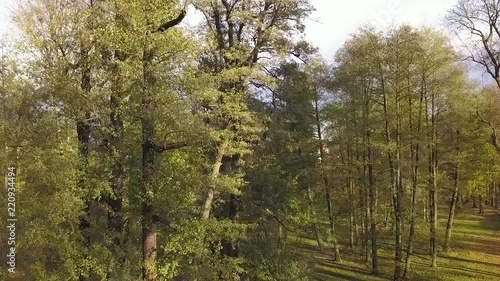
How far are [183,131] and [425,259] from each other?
19.3 meters

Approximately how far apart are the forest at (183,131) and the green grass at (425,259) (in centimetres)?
36

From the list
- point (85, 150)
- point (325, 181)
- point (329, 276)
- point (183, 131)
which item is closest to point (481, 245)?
point (325, 181)

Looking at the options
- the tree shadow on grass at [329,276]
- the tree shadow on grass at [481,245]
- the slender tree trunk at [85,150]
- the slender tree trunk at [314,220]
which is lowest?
the tree shadow on grass at [329,276]

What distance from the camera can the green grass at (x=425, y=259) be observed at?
75.7 ft

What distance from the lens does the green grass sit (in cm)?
2308

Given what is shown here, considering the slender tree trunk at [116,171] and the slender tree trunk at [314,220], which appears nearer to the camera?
the slender tree trunk at [116,171]

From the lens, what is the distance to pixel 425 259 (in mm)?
24938

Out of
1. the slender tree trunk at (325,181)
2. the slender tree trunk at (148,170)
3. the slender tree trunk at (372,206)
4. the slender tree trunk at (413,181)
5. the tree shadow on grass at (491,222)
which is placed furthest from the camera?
the tree shadow on grass at (491,222)

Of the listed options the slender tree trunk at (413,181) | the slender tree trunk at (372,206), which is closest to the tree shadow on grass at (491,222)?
the slender tree trunk at (372,206)

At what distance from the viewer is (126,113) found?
36.4 ft

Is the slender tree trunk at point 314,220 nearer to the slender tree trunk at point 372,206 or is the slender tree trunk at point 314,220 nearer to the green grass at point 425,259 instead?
the green grass at point 425,259

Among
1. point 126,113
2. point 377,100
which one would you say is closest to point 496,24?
point 377,100

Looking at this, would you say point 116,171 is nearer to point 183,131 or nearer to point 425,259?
point 183,131

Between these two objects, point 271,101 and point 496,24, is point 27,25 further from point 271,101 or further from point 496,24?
point 496,24
